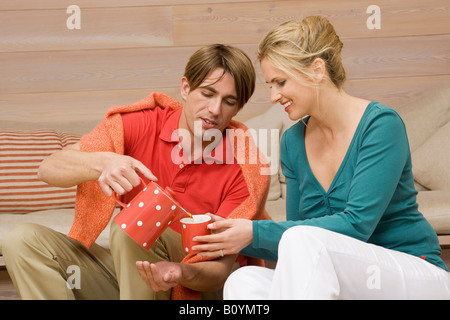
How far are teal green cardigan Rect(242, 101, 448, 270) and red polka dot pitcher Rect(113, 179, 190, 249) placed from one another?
0.68ft

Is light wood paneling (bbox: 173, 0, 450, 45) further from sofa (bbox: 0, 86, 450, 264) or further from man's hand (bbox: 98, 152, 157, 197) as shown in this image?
man's hand (bbox: 98, 152, 157, 197)

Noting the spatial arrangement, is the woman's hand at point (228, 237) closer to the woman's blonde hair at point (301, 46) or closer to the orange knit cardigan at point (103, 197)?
the orange knit cardigan at point (103, 197)

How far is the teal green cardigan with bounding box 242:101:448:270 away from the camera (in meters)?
1.18

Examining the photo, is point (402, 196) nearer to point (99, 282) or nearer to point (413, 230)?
point (413, 230)

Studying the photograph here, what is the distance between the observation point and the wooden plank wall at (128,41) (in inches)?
95.5

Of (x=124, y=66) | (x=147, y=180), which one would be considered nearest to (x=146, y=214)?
(x=147, y=180)

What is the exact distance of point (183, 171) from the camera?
151 cm

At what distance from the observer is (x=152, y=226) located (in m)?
1.16

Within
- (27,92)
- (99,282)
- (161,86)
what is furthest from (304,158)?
(27,92)

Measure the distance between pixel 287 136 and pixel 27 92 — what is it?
57.4 inches

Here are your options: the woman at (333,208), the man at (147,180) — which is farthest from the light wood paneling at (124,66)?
the woman at (333,208)

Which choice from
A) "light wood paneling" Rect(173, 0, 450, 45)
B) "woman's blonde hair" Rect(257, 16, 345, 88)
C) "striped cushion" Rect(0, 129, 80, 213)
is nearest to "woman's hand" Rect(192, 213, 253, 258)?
"woman's blonde hair" Rect(257, 16, 345, 88)

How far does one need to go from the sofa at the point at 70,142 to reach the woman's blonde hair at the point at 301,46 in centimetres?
72

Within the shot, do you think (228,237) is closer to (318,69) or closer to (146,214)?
(146,214)
